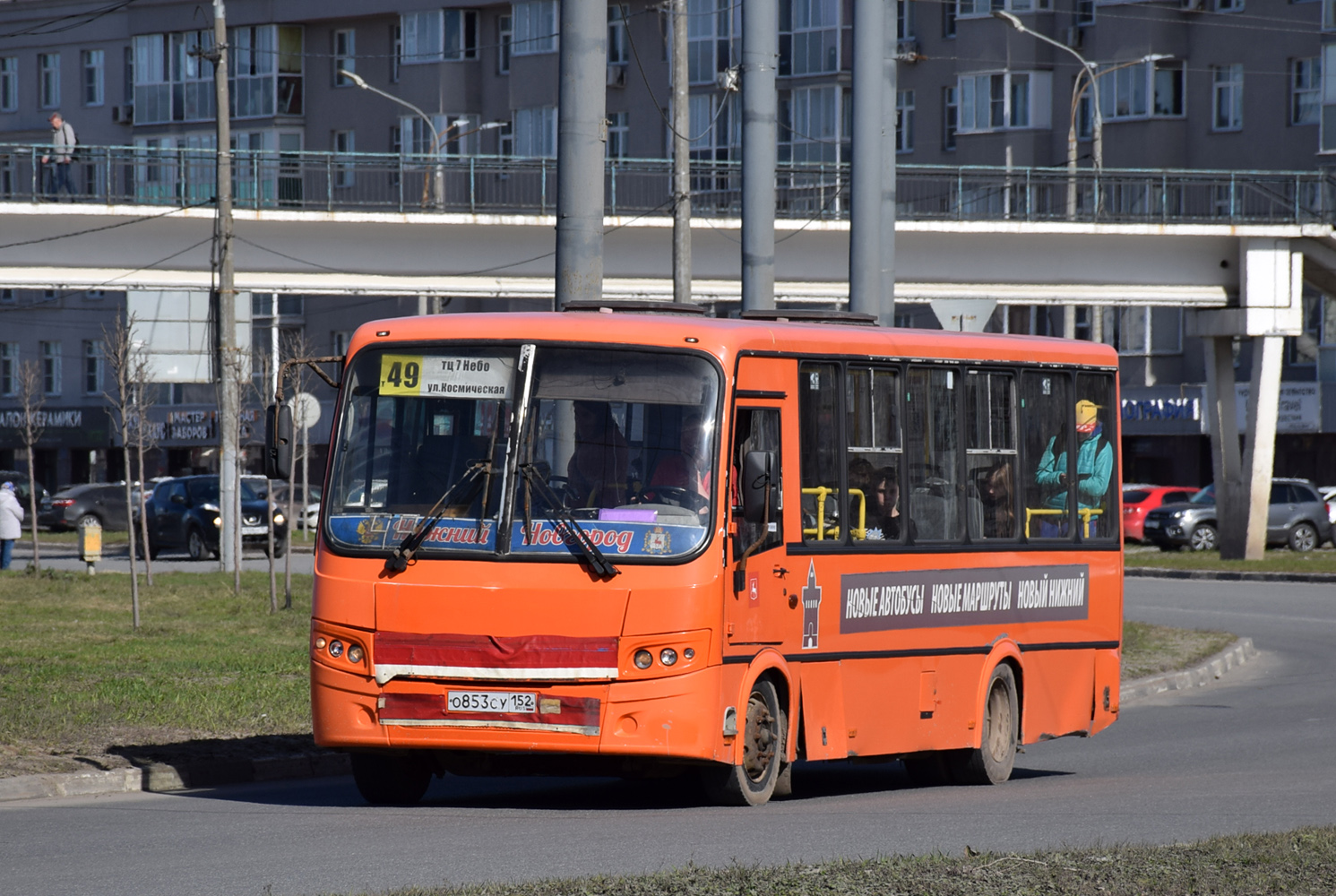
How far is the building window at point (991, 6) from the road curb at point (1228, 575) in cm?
2536

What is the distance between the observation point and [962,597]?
42.8ft

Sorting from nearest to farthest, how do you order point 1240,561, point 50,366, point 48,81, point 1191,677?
point 1191,677 < point 1240,561 < point 48,81 < point 50,366

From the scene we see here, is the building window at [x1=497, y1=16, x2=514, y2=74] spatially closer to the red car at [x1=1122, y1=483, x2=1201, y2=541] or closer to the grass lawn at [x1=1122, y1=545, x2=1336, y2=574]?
the red car at [x1=1122, y1=483, x2=1201, y2=541]

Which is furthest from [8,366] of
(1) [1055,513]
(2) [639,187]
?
(1) [1055,513]

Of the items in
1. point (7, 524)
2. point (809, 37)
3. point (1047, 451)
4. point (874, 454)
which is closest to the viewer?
point (874, 454)

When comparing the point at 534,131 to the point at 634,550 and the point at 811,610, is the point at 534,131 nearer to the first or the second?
the point at 811,610

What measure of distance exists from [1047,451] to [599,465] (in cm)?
424

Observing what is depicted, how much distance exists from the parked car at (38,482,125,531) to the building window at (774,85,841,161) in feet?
73.3

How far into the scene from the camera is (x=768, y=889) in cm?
752

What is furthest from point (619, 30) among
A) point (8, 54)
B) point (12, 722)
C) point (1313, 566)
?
point (12, 722)

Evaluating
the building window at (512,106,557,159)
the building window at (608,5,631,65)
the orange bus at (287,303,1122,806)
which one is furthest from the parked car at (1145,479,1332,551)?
the orange bus at (287,303,1122,806)

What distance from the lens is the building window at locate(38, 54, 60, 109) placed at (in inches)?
3241

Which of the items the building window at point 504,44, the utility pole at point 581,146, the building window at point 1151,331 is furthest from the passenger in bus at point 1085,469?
the building window at point 504,44

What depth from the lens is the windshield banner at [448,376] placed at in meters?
11.1
